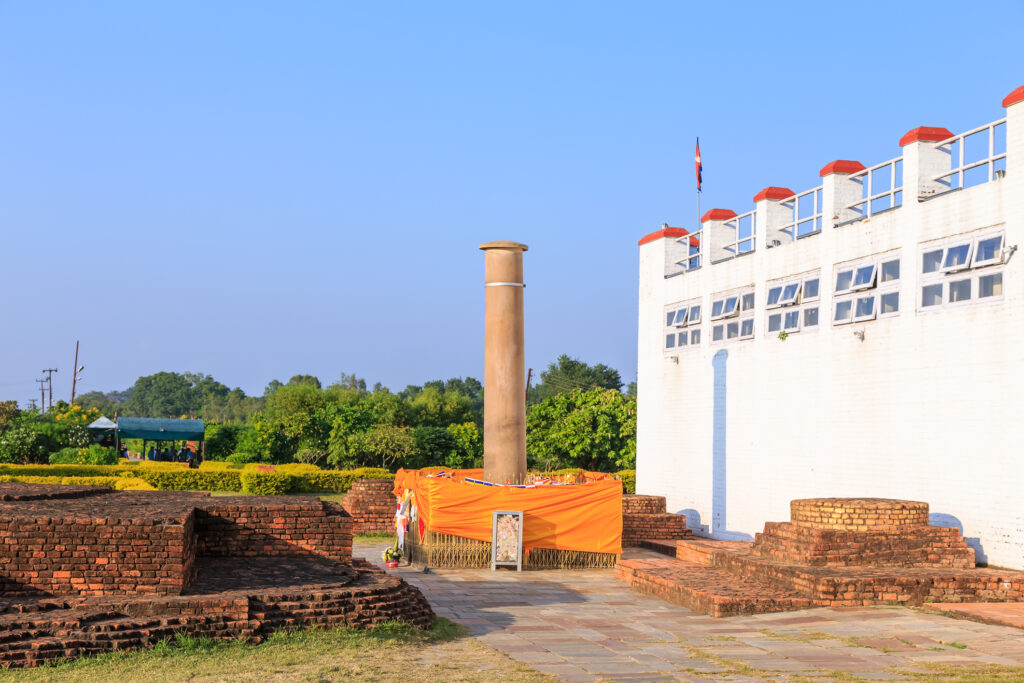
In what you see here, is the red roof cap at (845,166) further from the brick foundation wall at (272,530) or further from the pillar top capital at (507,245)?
the brick foundation wall at (272,530)

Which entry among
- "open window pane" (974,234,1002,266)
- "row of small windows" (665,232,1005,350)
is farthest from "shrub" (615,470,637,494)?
"open window pane" (974,234,1002,266)

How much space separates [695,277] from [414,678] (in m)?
15.8

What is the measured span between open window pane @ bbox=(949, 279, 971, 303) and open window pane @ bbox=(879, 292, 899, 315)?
124 cm

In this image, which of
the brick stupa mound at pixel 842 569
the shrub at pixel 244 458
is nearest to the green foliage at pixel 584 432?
the shrub at pixel 244 458

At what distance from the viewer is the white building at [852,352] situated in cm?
1410

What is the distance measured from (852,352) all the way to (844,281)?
4.18ft

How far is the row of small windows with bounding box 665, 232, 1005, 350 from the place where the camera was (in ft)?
47.5

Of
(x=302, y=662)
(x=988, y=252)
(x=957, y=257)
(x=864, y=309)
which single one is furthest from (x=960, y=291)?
(x=302, y=662)

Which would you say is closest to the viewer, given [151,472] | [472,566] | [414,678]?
[414,678]

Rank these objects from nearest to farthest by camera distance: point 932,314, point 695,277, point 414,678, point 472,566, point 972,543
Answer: point 414,678, point 972,543, point 932,314, point 472,566, point 695,277

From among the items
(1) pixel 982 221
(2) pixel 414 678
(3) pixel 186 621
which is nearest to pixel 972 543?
(1) pixel 982 221

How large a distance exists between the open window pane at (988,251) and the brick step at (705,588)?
17.5ft

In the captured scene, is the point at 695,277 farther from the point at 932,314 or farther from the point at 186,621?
the point at 186,621

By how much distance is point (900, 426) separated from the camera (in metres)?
15.9
